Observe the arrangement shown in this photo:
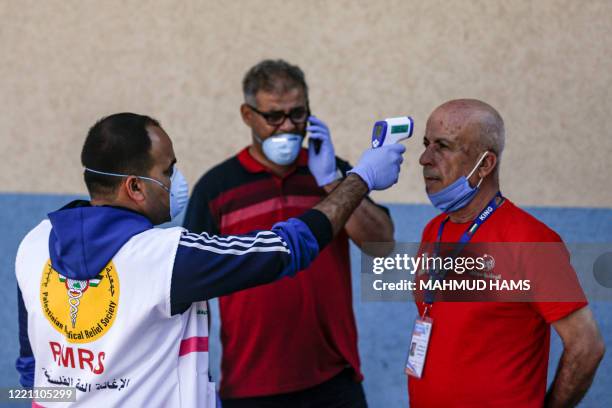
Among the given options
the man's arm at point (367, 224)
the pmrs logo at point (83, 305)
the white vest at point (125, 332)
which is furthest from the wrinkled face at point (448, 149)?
the pmrs logo at point (83, 305)

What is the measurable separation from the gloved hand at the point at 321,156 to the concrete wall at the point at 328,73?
119 cm

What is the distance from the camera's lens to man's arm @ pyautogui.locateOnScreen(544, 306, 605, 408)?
6.29 ft

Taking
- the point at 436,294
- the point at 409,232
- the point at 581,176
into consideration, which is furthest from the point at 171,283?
the point at 581,176

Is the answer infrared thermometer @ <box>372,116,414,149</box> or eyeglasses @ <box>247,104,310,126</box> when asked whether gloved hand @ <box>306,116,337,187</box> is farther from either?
infrared thermometer @ <box>372,116,414,149</box>

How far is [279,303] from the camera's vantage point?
254 centimetres

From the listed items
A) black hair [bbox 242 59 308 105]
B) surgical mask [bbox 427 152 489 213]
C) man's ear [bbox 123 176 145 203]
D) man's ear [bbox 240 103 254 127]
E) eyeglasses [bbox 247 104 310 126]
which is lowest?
man's ear [bbox 123 176 145 203]

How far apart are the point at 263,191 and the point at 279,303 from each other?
0.40 metres

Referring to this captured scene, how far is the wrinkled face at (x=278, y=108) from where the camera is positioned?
260 cm

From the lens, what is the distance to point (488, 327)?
201 cm

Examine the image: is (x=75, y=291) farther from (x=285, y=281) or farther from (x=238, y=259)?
(x=285, y=281)

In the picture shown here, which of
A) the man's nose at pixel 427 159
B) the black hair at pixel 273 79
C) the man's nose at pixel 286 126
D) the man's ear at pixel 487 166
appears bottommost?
the man's ear at pixel 487 166

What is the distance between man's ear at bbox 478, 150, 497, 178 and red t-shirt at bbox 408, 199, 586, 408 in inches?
6.6

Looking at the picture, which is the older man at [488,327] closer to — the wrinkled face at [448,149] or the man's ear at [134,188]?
the wrinkled face at [448,149]

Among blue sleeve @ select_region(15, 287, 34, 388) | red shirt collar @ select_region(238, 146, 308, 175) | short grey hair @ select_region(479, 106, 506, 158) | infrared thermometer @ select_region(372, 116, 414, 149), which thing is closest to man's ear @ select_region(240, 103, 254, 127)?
red shirt collar @ select_region(238, 146, 308, 175)
